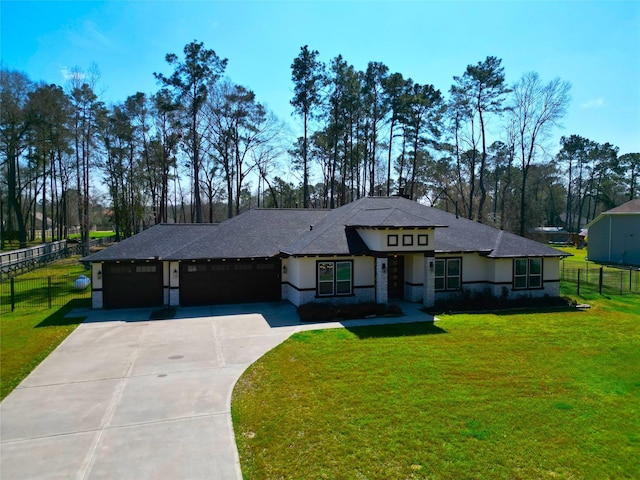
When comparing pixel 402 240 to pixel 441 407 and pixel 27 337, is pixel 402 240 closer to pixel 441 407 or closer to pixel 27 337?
pixel 441 407

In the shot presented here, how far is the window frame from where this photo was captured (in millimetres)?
19016

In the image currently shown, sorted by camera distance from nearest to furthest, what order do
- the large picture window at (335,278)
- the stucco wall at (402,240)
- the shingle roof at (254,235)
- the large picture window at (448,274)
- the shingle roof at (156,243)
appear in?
the stucco wall at (402,240), the shingle roof at (156,243), the large picture window at (335,278), the shingle roof at (254,235), the large picture window at (448,274)

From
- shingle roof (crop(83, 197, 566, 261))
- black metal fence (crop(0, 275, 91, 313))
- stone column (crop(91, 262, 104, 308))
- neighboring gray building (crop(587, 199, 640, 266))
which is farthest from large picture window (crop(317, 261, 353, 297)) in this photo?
neighboring gray building (crop(587, 199, 640, 266))

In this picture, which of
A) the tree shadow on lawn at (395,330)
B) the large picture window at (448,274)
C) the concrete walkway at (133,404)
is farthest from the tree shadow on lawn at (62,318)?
the large picture window at (448,274)

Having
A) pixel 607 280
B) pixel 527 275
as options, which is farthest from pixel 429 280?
pixel 607 280

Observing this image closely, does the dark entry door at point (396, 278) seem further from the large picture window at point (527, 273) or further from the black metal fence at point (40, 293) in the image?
the black metal fence at point (40, 293)

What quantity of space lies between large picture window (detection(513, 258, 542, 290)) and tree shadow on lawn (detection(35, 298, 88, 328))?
19.1m

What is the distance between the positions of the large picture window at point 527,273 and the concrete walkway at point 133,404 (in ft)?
34.6

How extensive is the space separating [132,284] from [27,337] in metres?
4.90

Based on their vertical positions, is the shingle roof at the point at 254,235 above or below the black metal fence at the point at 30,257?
above

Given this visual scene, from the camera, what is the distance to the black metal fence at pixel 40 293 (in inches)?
717

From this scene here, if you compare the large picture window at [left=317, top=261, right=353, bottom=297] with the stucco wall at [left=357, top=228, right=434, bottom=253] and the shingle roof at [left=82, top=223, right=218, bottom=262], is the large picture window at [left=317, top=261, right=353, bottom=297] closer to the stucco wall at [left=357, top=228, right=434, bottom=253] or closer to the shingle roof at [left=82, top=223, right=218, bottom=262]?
the stucco wall at [left=357, top=228, right=434, bottom=253]

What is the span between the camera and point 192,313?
16688 millimetres

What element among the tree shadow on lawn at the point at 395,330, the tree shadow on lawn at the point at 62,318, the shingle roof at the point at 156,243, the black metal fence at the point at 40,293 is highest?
the shingle roof at the point at 156,243
